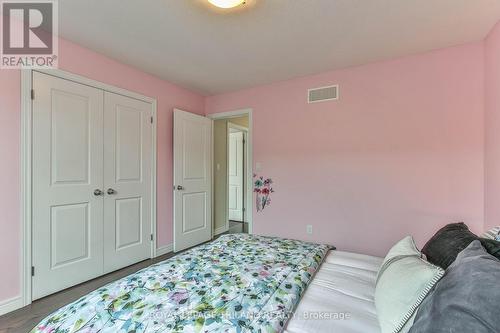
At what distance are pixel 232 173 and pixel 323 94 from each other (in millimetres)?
2808

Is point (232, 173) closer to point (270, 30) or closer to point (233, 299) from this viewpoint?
point (270, 30)

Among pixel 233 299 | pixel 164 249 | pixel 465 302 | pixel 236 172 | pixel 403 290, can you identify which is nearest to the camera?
pixel 465 302

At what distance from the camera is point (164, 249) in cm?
328

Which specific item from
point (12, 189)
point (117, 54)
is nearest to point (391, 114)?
point (117, 54)

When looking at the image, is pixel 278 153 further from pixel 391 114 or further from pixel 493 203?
pixel 493 203

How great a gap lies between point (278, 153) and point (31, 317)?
292 centimetres

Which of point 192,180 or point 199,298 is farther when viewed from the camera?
point 192,180

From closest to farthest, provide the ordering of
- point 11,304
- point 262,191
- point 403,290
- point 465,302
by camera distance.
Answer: point 465,302
point 403,290
point 11,304
point 262,191

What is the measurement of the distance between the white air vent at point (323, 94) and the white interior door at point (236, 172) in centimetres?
226

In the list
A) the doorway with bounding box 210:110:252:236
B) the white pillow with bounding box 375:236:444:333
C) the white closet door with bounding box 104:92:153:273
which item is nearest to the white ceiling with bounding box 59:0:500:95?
the white closet door with bounding box 104:92:153:273

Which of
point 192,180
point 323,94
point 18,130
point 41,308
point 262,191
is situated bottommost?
point 41,308

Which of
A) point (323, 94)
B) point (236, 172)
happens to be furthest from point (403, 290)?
point (236, 172)

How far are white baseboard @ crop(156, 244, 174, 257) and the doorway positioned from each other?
3.18ft

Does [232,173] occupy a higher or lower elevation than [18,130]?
lower
